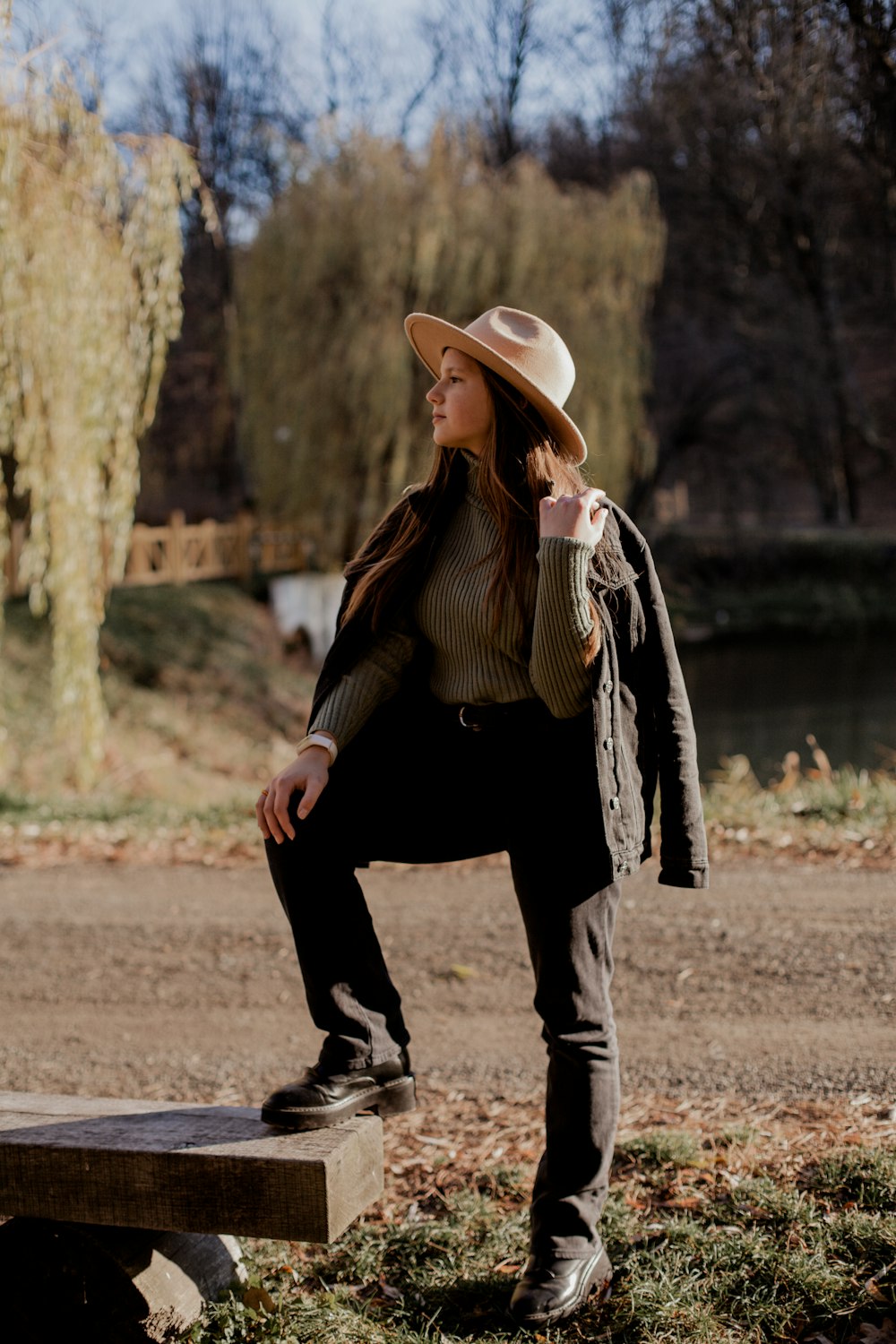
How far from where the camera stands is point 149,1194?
248 cm

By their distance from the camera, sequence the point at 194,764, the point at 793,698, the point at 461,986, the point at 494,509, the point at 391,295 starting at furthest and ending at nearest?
the point at 391,295
the point at 793,698
the point at 194,764
the point at 461,986
the point at 494,509

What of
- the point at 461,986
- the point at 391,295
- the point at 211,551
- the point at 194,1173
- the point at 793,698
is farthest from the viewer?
the point at 211,551

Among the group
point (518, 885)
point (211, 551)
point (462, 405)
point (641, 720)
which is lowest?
point (518, 885)

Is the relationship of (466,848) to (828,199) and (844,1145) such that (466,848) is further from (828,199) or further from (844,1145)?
(828,199)

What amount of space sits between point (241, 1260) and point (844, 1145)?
5.04 feet

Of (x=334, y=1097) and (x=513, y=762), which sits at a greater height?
(x=513, y=762)

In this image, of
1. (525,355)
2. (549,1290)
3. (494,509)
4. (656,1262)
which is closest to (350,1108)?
(549,1290)

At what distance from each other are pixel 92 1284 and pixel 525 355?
2.18 meters

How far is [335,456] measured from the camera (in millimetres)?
20672

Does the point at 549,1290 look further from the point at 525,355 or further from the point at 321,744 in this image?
the point at 525,355

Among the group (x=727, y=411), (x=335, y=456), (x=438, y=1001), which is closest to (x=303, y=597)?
(x=335, y=456)

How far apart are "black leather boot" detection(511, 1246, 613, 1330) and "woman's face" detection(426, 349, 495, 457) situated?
5.65 ft

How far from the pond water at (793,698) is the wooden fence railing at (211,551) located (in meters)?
8.06

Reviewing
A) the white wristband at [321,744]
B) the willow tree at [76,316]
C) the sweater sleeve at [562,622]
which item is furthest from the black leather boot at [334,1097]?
the willow tree at [76,316]
